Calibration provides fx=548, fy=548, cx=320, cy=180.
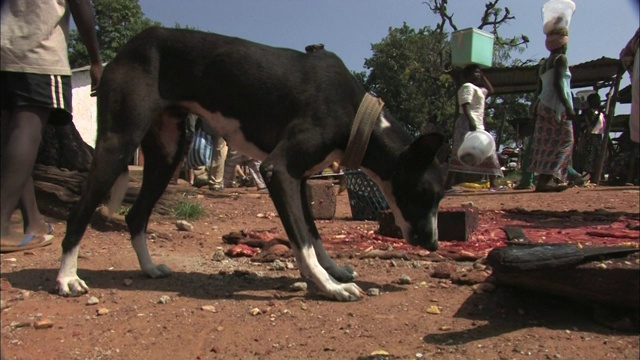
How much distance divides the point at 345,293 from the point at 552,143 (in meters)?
5.43

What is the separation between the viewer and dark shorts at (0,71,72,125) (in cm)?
287

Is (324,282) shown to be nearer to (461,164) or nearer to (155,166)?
(155,166)

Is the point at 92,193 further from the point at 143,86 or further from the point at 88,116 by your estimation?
the point at 88,116

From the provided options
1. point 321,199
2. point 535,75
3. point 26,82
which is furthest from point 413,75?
point 26,82

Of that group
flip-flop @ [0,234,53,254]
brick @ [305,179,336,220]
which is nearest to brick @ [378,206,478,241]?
brick @ [305,179,336,220]

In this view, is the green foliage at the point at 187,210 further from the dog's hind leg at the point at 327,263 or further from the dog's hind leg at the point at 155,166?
the dog's hind leg at the point at 327,263

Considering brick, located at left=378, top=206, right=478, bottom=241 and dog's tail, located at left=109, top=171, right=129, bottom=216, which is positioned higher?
dog's tail, located at left=109, top=171, right=129, bottom=216

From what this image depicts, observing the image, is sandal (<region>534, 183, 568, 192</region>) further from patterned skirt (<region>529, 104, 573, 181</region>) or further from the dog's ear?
the dog's ear

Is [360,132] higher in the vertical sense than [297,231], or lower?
higher

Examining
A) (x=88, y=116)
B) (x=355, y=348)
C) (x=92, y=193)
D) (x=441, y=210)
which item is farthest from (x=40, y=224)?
(x=88, y=116)

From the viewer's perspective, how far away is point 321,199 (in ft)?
20.0

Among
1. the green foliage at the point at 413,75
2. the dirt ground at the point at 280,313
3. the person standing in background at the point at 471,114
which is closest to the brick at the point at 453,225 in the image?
the dirt ground at the point at 280,313

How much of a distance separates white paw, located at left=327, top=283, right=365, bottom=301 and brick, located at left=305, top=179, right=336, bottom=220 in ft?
9.85

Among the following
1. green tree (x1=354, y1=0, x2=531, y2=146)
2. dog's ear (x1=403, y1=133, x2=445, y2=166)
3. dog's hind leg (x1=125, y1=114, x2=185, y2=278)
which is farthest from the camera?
green tree (x1=354, y1=0, x2=531, y2=146)
